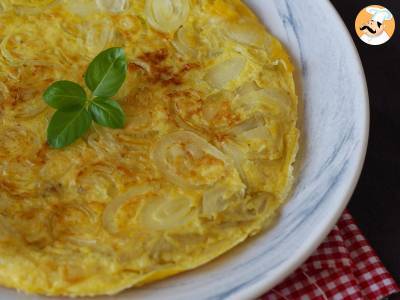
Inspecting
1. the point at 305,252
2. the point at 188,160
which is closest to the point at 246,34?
the point at 188,160

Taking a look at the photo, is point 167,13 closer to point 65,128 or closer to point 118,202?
point 65,128

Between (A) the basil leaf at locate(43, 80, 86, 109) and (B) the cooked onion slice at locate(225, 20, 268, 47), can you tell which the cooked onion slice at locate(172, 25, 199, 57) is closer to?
(B) the cooked onion slice at locate(225, 20, 268, 47)

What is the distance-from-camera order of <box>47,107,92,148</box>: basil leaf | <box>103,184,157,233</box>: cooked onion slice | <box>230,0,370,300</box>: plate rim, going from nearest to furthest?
<box>230,0,370,300</box>: plate rim
<box>103,184,157,233</box>: cooked onion slice
<box>47,107,92,148</box>: basil leaf

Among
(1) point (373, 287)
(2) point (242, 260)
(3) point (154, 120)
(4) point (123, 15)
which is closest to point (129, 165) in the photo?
(3) point (154, 120)

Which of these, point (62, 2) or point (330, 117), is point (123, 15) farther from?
point (330, 117)


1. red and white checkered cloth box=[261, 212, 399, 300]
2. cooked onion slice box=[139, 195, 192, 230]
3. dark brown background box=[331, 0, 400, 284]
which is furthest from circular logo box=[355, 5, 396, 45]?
cooked onion slice box=[139, 195, 192, 230]

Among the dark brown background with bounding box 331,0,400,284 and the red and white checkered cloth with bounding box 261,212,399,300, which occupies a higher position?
the dark brown background with bounding box 331,0,400,284
